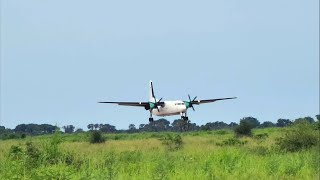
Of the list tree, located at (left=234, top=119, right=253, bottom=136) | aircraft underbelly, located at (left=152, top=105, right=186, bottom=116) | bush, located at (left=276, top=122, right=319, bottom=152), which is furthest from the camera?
aircraft underbelly, located at (left=152, top=105, right=186, bottom=116)

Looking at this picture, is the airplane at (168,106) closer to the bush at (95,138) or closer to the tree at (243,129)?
the tree at (243,129)

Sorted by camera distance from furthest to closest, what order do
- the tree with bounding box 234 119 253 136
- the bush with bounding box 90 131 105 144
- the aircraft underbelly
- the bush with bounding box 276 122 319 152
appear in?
the aircraft underbelly < the tree with bounding box 234 119 253 136 < the bush with bounding box 90 131 105 144 < the bush with bounding box 276 122 319 152

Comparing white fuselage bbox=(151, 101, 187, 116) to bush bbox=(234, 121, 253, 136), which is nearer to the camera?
bush bbox=(234, 121, 253, 136)

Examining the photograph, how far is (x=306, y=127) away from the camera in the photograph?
87.6 feet

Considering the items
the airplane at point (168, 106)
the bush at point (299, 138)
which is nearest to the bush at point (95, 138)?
the airplane at point (168, 106)

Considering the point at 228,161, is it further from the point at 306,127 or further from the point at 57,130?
the point at 306,127

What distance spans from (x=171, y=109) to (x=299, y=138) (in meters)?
43.0

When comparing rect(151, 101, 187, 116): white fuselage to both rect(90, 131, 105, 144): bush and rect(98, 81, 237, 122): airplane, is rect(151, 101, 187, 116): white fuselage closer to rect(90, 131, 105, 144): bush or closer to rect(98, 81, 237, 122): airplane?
rect(98, 81, 237, 122): airplane

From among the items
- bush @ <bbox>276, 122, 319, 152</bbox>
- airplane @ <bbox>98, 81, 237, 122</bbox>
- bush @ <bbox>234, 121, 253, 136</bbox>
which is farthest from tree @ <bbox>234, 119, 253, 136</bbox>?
bush @ <bbox>276, 122, 319, 152</bbox>

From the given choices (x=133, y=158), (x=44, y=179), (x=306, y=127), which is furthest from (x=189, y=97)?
(x=44, y=179)

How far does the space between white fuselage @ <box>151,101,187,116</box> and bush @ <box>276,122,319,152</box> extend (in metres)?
39.4

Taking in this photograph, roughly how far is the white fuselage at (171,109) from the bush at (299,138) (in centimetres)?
3940

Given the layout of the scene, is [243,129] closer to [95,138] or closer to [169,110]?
[169,110]

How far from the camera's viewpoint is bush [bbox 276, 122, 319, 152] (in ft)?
85.0
